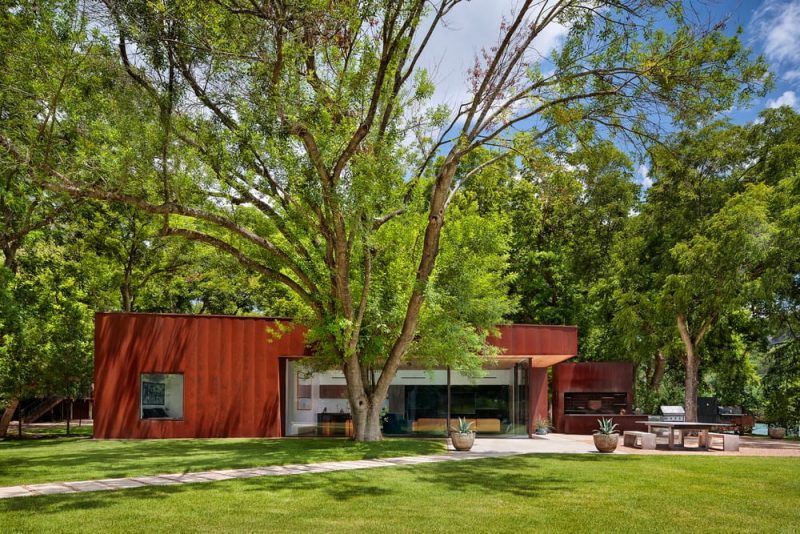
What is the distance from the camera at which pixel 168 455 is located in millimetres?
14438

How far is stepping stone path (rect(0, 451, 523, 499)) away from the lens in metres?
9.89

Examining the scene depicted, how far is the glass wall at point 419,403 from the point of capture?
2112 centimetres

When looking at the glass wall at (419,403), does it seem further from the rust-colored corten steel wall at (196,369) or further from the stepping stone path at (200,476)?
the stepping stone path at (200,476)

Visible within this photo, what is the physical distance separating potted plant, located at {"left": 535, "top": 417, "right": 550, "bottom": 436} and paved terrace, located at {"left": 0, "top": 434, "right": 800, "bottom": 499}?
155 centimetres

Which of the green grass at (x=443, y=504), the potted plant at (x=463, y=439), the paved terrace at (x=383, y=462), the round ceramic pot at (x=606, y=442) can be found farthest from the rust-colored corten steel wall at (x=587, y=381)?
the green grass at (x=443, y=504)

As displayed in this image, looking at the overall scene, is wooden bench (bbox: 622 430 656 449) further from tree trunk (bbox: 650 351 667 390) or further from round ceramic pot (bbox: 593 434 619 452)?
tree trunk (bbox: 650 351 667 390)

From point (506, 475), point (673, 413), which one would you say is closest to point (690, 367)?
point (673, 413)

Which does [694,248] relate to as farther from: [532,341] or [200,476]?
[200,476]

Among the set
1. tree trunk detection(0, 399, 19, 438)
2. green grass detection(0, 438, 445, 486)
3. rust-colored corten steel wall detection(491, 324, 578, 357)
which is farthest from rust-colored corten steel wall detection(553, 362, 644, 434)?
tree trunk detection(0, 399, 19, 438)

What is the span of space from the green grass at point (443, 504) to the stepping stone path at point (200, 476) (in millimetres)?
515

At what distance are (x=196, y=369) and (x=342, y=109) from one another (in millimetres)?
Result: 9796

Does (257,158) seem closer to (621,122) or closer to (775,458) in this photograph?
(621,122)

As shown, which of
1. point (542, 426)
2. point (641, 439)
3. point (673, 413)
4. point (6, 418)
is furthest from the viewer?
point (673, 413)

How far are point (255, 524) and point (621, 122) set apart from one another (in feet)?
40.4
